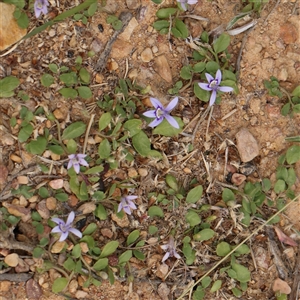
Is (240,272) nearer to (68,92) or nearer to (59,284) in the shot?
(59,284)

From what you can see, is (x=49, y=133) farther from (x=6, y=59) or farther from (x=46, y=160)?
(x=6, y=59)

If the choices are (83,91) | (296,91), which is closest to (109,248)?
(83,91)

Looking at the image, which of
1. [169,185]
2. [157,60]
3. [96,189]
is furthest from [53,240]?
[157,60]

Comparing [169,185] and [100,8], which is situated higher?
[100,8]

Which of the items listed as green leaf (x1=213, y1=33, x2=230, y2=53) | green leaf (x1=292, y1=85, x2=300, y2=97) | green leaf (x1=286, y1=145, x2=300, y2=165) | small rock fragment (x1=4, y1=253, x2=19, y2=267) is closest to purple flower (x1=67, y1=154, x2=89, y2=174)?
small rock fragment (x1=4, y1=253, x2=19, y2=267)

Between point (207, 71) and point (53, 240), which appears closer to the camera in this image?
point (53, 240)

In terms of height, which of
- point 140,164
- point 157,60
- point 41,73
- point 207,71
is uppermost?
point 41,73
